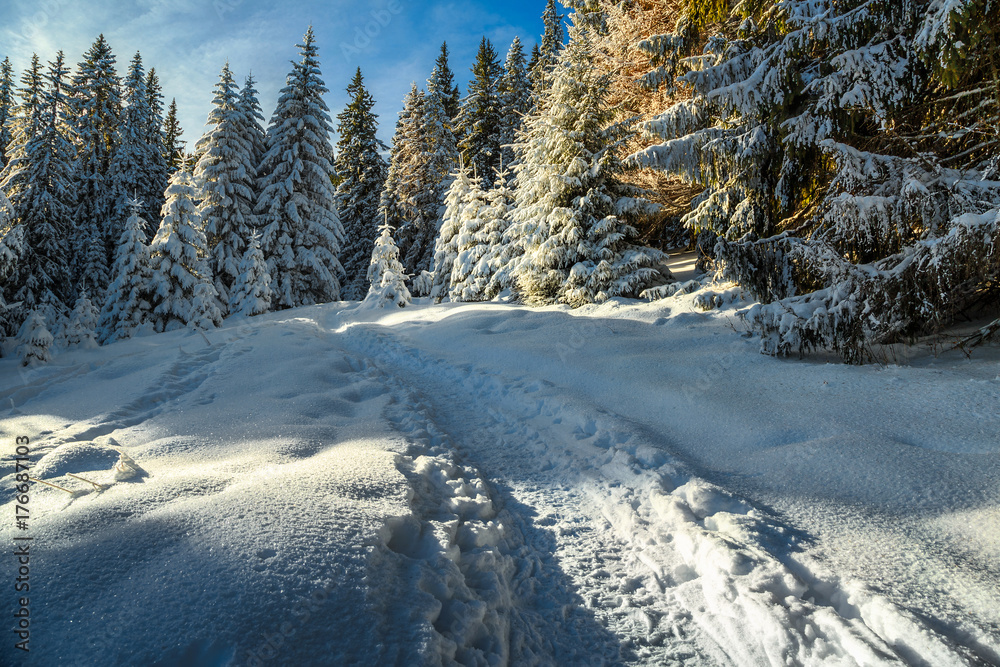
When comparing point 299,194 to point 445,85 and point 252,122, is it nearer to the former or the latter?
point 252,122

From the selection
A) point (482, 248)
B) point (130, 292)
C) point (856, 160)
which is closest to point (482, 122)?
point (482, 248)

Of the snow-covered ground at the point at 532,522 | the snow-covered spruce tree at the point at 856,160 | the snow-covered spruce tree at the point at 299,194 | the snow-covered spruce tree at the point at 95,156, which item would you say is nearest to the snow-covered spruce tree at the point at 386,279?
the snow-covered spruce tree at the point at 299,194

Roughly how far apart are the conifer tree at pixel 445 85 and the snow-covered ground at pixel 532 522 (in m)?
28.2

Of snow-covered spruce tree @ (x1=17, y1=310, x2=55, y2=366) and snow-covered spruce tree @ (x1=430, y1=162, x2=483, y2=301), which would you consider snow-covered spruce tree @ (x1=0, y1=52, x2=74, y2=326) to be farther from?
snow-covered spruce tree @ (x1=430, y1=162, x2=483, y2=301)

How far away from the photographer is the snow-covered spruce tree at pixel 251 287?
19766 millimetres

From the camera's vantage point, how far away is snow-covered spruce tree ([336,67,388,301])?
30.0 metres

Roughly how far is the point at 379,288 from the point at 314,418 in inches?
568

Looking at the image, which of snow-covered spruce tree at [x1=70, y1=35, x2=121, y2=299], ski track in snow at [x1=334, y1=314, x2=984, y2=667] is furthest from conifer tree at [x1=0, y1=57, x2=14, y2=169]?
ski track in snow at [x1=334, y1=314, x2=984, y2=667]

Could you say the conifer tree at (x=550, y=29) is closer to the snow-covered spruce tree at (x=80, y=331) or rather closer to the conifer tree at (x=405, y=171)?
the conifer tree at (x=405, y=171)

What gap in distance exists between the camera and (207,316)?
16859 millimetres

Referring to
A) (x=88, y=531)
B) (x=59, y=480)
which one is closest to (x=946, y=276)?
(x=88, y=531)

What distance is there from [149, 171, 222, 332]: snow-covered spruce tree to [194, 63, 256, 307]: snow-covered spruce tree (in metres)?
3.71

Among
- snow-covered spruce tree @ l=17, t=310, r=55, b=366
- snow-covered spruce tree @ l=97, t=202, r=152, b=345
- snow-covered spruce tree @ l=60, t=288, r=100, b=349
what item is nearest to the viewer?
snow-covered spruce tree @ l=17, t=310, r=55, b=366

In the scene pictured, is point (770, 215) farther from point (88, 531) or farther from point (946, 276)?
point (88, 531)
